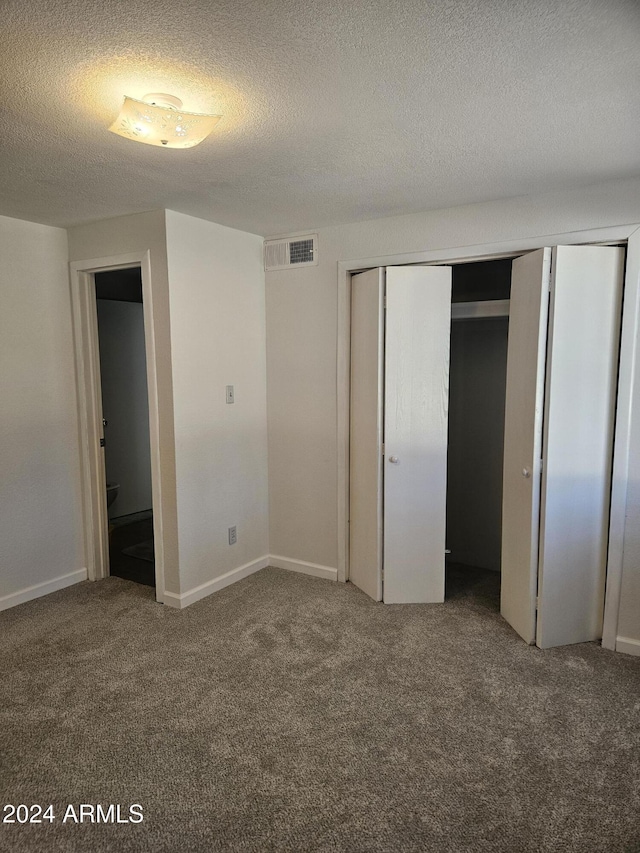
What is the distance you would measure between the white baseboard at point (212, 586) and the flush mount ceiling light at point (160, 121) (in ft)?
8.55

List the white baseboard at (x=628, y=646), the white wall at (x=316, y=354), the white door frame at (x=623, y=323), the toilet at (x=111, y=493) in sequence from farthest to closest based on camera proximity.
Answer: the toilet at (x=111, y=493), the white wall at (x=316, y=354), the white baseboard at (x=628, y=646), the white door frame at (x=623, y=323)

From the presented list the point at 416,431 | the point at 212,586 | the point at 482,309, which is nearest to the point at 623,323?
the point at 482,309

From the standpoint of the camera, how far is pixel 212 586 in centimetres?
372

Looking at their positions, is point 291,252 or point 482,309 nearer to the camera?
point 482,309

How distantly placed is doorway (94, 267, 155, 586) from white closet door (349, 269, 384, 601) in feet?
7.42

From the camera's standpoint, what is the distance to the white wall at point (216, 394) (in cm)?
342

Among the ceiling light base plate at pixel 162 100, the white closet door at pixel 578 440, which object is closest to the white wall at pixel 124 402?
the ceiling light base plate at pixel 162 100

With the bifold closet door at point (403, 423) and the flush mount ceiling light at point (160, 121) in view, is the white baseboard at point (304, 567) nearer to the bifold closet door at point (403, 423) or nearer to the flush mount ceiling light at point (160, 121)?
the bifold closet door at point (403, 423)

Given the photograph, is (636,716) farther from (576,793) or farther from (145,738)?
(145,738)

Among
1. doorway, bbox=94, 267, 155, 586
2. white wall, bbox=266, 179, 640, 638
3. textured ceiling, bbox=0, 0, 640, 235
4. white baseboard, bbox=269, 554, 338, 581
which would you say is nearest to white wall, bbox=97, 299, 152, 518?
doorway, bbox=94, 267, 155, 586

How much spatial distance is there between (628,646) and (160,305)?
323 cm

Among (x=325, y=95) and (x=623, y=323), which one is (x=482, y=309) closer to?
(x=623, y=323)

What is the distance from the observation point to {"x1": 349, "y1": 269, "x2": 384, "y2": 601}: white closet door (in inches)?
136

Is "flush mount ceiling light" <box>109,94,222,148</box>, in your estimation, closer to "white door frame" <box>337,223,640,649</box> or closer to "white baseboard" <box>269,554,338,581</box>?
"white door frame" <box>337,223,640,649</box>
